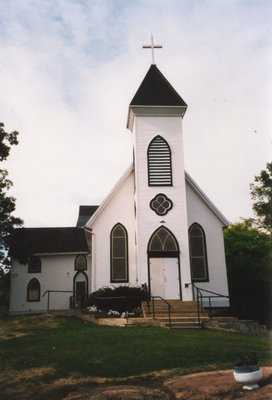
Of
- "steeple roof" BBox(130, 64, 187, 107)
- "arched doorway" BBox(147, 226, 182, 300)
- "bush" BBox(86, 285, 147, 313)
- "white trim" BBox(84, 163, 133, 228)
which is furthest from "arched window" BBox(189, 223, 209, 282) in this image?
"steeple roof" BBox(130, 64, 187, 107)

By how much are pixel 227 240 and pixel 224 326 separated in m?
21.0

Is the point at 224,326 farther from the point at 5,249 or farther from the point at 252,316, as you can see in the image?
the point at 5,249

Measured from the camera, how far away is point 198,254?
2083cm

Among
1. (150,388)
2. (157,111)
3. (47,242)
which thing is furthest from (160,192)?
(47,242)

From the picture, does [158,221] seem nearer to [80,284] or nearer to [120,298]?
[120,298]

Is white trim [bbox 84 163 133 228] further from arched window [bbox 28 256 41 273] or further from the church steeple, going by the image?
arched window [bbox 28 256 41 273]

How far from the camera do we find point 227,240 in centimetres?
3541

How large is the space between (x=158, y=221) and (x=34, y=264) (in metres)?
13.7

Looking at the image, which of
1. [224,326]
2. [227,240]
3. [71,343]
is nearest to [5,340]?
[71,343]

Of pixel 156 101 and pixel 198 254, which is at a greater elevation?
pixel 156 101

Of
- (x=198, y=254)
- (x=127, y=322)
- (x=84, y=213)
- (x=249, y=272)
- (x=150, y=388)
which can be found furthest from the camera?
(x=84, y=213)

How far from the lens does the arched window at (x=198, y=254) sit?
67.1 ft

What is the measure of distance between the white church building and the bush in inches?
38.8

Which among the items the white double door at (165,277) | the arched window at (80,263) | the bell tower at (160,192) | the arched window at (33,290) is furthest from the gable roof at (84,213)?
the white double door at (165,277)
